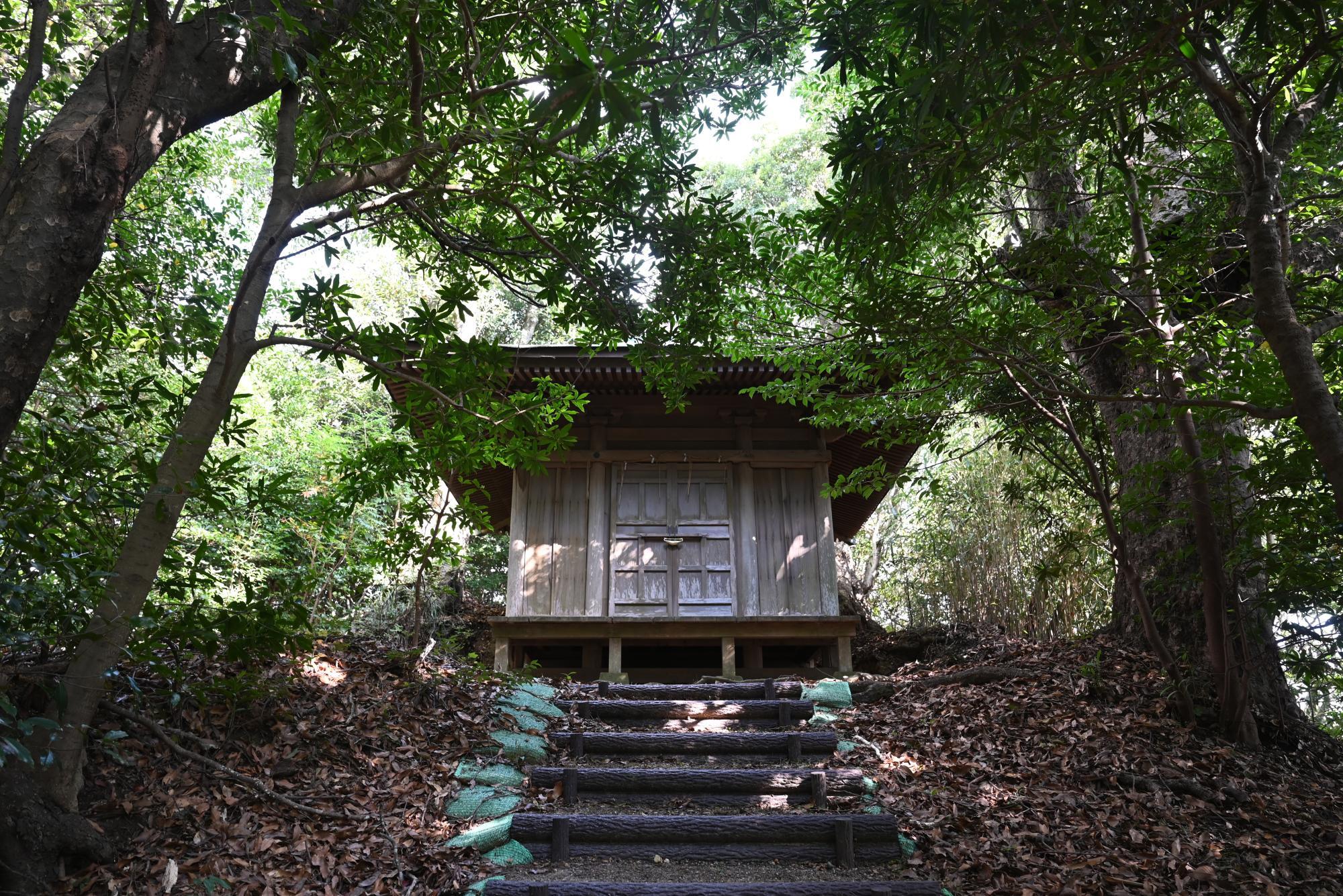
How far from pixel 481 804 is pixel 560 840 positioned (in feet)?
1.88

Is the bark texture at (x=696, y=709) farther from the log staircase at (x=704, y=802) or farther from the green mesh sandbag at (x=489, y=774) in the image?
the green mesh sandbag at (x=489, y=774)

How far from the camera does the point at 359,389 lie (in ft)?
58.3

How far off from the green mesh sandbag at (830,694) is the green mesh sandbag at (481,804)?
116 inches

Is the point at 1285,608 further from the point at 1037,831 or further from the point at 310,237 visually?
the point at 310,237

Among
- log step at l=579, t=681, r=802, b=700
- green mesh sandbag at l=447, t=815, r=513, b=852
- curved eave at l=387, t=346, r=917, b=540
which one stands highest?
curved eave at l=387, t=346, r=917, b=540

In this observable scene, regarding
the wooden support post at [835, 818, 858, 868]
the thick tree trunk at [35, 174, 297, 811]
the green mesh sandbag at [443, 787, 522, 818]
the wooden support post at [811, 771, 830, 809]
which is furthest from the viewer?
the wooden support post at [811, 771, 830, 809]

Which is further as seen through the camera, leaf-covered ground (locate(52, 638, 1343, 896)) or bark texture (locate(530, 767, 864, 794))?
bark texture (locate(530, 767, 864, 794))

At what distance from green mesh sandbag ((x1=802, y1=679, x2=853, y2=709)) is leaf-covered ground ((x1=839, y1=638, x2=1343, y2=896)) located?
1.69 feet

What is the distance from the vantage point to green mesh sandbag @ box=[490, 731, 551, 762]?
5418mm

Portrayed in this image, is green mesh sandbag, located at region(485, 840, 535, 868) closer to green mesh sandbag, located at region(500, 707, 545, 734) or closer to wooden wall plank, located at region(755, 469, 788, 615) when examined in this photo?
green mesh sandbag, located at region(500, 707, 545, 734)

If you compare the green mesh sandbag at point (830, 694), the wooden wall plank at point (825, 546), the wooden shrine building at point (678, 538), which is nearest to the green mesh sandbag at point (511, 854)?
the green mesh sandbag at point (830, 694)

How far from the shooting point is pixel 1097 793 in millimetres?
4602

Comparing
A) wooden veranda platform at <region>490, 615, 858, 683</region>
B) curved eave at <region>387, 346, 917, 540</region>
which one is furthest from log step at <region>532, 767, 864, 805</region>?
wooden veranda platform at <region>490, 615, 858, 683</region>

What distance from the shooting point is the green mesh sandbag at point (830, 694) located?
686cm
